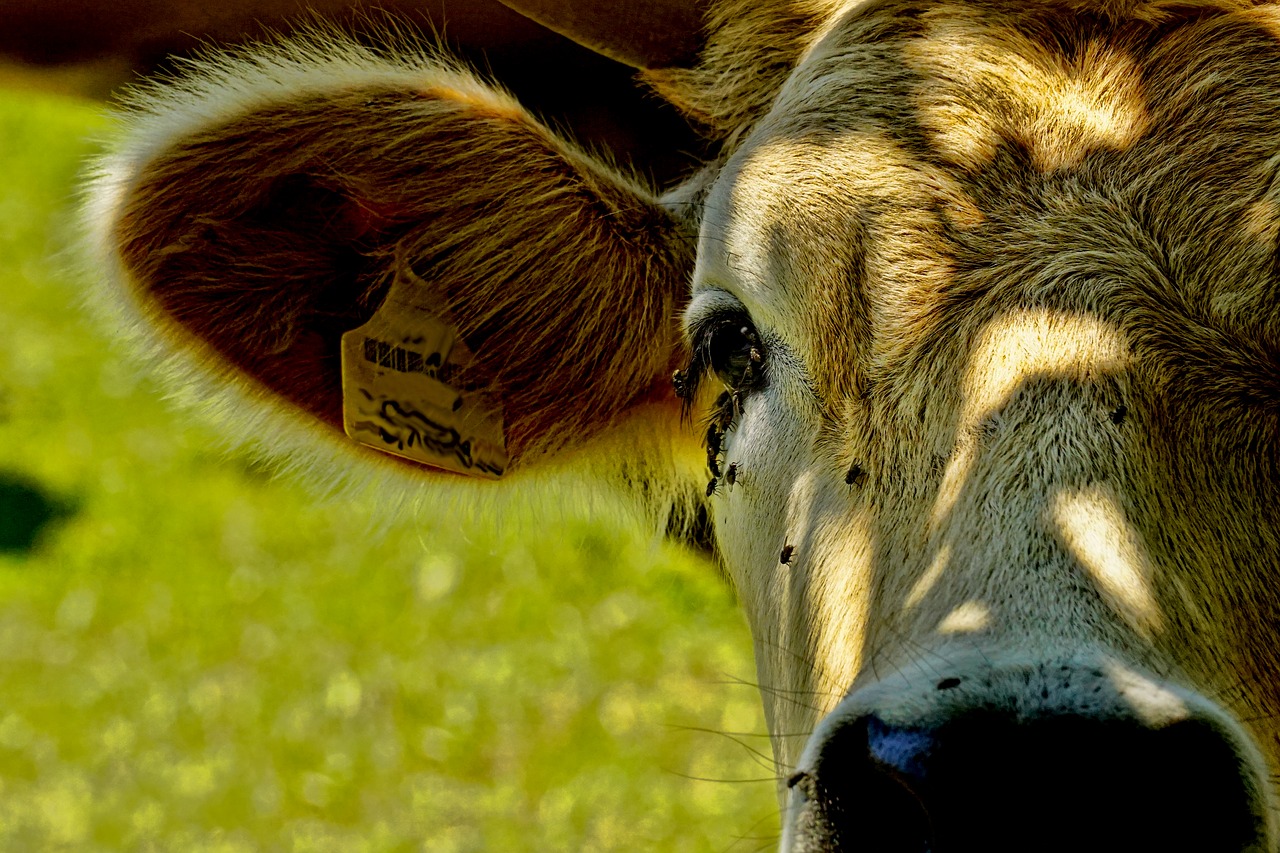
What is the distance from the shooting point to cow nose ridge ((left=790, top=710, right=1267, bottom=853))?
1.70 metres

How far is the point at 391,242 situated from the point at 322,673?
142 inches

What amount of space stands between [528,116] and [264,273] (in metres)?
0.69

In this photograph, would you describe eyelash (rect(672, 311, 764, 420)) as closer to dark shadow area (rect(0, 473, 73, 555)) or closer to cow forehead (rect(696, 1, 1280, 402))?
cow forehead (rect(696, 1, 1280, 402))

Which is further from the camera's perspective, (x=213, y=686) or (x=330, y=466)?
(x=213, y=686)

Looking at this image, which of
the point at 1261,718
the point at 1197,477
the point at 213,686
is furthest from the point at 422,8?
the point at 213,686

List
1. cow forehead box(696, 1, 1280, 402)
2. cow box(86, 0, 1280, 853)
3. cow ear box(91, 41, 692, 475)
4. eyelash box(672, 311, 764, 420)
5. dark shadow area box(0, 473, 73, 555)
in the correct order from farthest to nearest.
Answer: dark shadow area box(0, 473, 73, 555) → cow ear box(91, 41, 692, 475) → eyelash box(672, 311, 764, 420) → cow forehead box(696, 1, 1280, 402) → cow box(86, 0, 1280, 853)

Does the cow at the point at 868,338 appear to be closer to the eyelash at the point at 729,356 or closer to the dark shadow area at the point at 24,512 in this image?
the eyelash at the point at 729,356

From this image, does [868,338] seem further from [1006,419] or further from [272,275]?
[272,275]

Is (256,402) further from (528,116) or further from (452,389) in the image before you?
(528,116)

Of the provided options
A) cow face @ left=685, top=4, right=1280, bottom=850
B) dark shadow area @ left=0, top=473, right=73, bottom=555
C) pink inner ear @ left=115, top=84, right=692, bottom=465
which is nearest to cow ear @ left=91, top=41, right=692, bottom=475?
pink inner ear @ left=115, top=84, right=692, bottom=465

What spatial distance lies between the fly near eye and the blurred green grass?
1855 mm

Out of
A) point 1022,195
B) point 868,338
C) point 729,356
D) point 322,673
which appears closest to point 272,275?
point 729,356

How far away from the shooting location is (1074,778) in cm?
170

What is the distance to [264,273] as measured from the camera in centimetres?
322
